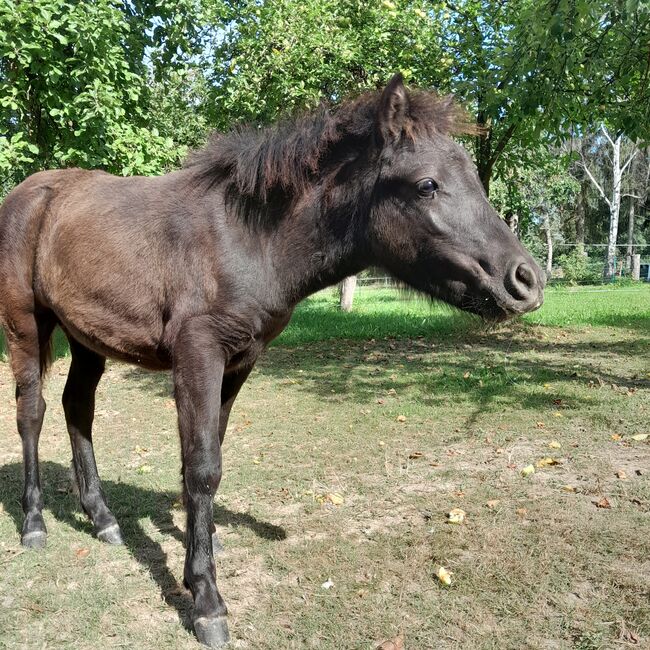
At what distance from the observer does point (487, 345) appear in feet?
38.6

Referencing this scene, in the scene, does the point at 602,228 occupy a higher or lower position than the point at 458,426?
higher

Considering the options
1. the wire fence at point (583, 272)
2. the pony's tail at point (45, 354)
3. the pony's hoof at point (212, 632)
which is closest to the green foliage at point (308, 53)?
the pony's tail at point (45, 354)

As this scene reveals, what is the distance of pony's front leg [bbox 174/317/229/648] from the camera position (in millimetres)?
2984

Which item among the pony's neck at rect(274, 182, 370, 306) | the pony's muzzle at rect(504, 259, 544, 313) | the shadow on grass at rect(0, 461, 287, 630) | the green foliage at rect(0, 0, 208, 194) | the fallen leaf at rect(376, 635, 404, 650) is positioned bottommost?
the shadow on grass at rect(0, 461, 287, 630)

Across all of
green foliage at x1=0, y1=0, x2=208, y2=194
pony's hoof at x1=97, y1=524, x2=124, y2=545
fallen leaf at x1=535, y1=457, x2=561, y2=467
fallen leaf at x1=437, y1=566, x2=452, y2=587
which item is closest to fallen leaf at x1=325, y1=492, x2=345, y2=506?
fallen leaf at x1=437, y1=566, x2=452, y2=587

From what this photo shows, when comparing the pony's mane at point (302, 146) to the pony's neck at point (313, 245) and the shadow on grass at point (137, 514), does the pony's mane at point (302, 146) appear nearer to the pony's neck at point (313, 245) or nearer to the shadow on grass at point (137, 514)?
the pony's neck at point (313, 245)

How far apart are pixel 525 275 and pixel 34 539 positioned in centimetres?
348

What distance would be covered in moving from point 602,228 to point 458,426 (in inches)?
2000

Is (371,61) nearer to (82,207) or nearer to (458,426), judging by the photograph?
(458,426)

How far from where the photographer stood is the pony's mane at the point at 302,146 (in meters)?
2.96

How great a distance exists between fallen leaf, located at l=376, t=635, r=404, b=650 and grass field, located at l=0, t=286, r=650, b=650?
0.05 metres

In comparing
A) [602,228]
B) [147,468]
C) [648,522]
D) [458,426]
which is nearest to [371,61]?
[458,426]

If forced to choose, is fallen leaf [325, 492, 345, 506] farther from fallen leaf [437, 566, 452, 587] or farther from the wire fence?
the wire fence

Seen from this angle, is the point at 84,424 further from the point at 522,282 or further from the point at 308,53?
the point at 308,53
